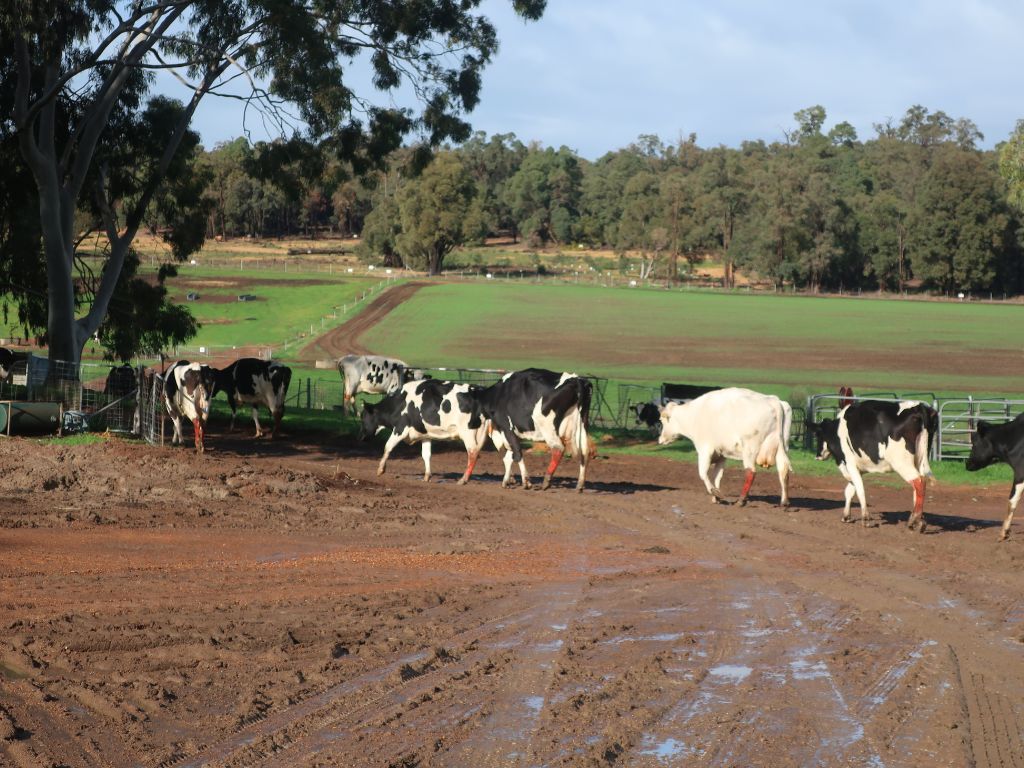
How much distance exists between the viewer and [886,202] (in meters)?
125

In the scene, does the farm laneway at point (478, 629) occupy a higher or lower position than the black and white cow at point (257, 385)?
lower

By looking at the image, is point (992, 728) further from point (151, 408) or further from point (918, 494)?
point (151, 408)

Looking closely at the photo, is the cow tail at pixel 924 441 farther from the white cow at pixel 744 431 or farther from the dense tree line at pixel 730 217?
the dense tree line at pixel 730 217

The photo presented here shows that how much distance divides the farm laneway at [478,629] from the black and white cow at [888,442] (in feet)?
2.57

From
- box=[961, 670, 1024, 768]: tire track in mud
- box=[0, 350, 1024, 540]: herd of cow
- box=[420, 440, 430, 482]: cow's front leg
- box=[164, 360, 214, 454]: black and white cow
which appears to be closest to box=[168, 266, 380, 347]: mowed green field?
box=[164, 360, 214, 454]: black and white cow

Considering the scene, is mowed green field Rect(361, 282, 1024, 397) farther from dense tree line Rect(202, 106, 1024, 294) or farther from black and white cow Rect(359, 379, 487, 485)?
black and white cow Rect(359, 379, 487, 485)

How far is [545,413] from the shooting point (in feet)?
67.4

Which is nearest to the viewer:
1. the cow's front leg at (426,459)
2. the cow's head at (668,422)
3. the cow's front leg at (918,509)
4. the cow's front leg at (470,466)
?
the cow's front leg at (918,509)

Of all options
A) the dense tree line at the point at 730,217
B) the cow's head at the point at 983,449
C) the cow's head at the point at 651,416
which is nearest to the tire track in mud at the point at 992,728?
the cow's head at the point at 983,449

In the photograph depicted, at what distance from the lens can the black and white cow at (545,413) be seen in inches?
806

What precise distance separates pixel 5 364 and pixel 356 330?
152ft

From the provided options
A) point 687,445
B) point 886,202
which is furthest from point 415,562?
point 886,202

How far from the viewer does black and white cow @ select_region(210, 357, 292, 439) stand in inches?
1131

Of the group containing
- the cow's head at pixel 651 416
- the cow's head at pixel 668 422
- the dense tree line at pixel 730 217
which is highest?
the dense tree line at pixel 730 217
